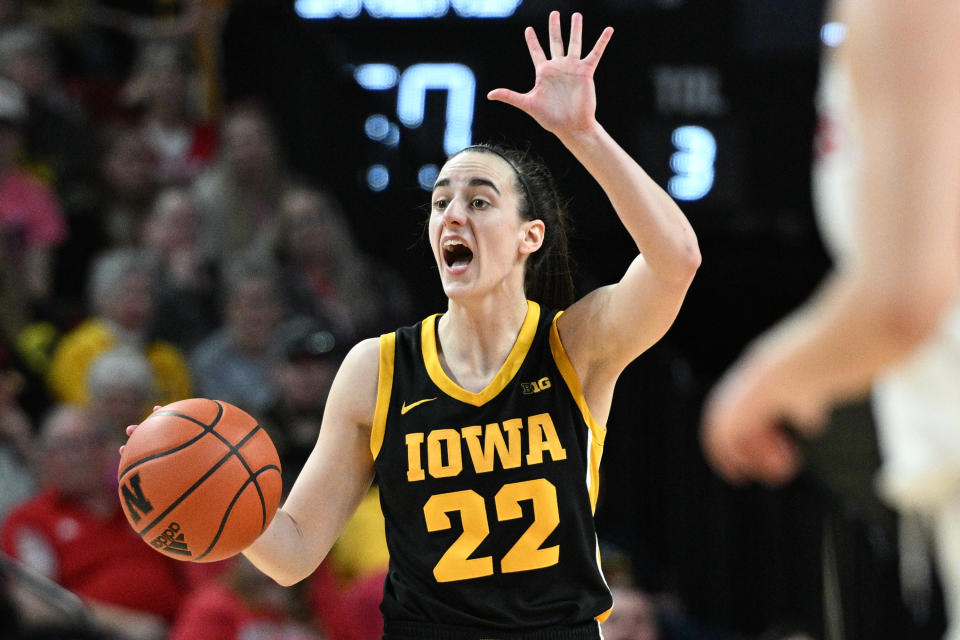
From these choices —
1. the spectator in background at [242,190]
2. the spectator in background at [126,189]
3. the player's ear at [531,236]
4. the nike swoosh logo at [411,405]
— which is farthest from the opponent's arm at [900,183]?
the spectator in background at [126,189]

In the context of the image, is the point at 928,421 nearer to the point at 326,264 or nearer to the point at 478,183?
the point at 478,183

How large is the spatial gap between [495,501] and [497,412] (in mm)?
224

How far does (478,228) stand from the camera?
350cm

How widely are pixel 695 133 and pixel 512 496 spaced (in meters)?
5.29

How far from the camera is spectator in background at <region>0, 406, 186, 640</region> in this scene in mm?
5598

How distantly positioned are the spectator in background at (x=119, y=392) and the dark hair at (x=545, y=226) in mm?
2891

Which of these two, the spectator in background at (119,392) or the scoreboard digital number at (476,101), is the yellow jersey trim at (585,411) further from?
the scoreboard digital number at (476,101)

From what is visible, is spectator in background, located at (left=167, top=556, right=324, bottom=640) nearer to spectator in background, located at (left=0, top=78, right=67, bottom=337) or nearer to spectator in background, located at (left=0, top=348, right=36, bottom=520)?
spectator in background, located at (left=0, top=348, right=36, bottom=520)

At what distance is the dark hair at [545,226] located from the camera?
12.1 ft

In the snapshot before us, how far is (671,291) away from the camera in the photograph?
3.22 meters

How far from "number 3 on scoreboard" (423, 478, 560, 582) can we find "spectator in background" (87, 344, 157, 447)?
321 centimetres

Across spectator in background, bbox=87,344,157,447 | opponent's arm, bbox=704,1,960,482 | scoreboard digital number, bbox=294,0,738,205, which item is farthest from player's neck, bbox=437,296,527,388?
scoreboard digital number, bbox=294,0,738,205

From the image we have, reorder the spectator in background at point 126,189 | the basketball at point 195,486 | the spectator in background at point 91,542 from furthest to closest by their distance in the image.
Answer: the spectator in background at point 126,189 → the spectator in background at point 91,542 → the basketball at point 195,486

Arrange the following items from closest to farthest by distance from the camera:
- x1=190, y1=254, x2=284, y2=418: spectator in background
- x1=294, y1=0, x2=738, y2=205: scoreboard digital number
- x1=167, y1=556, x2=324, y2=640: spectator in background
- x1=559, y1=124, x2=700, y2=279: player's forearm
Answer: x1=559, y1=124, x2=700, y2=279: player's forearm < x1=167, y1=556, x2=324, y2=640: spectator in background < x1=190, y1=254, x2=284, y2=418: spectator in background < x1=294, y1=0, x2=738, y2=205: scoreboard digital number
